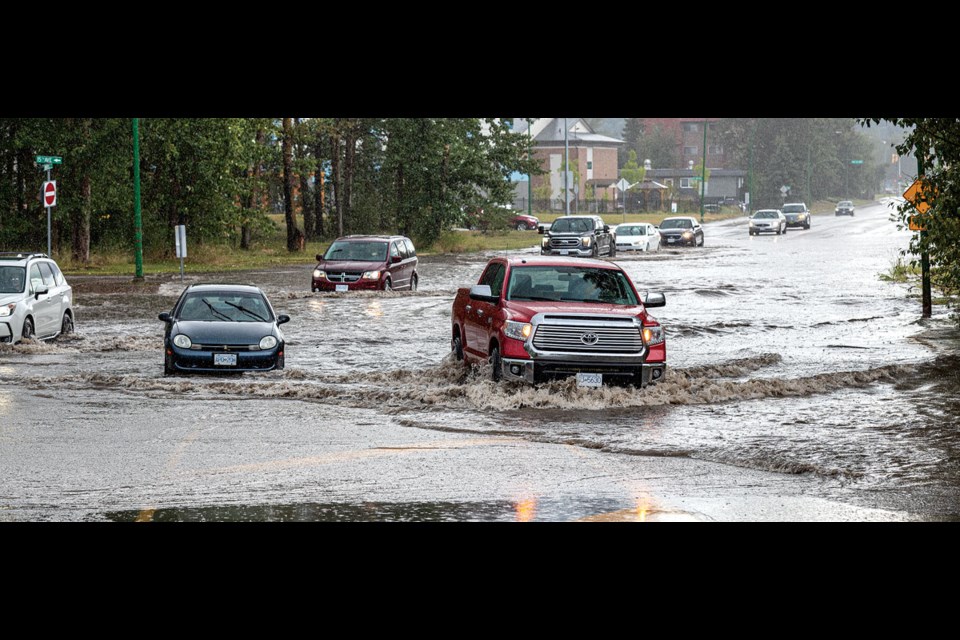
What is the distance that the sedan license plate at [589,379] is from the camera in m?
16.4

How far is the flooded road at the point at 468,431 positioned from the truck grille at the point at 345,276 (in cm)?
416

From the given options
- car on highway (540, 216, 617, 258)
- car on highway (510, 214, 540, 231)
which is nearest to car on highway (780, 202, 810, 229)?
car on highway (510, 214, 540, 231)

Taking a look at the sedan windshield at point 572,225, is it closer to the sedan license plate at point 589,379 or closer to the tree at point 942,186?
the tree at point 942,186

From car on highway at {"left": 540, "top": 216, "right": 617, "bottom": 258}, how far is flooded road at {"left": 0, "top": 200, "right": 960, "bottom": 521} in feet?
68.7

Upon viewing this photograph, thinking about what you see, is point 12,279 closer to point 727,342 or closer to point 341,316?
point 341,316

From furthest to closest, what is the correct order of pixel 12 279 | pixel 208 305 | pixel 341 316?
pixel 341 316 < pixel 12 279 < pixel 208 305

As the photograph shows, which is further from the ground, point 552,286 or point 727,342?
Answer: point 552,286

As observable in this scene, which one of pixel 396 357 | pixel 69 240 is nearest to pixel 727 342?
pixel 396 357

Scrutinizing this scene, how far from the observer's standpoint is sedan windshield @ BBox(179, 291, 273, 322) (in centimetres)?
1965

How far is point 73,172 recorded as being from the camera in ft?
147

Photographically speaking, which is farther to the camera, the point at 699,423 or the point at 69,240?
the point at 69,240

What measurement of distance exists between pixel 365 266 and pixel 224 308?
12.9 meters

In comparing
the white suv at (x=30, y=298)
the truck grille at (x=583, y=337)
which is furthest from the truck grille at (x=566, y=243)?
the truck grille at (x=583, y=337)
